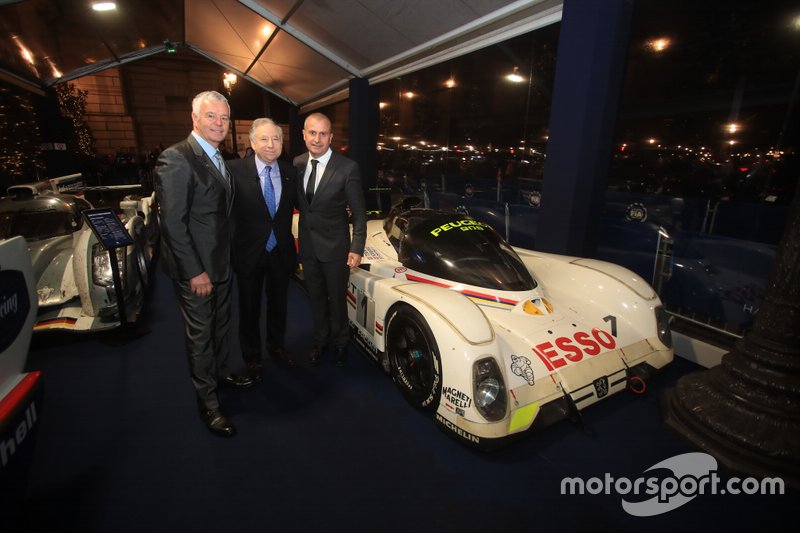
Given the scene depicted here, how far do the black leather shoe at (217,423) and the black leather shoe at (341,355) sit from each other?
3.07 ft

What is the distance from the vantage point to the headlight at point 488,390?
1938mm

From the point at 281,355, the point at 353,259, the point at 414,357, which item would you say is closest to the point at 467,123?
the point at 353,259

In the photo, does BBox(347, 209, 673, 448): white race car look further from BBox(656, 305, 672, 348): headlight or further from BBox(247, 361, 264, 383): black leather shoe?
BBox(247, 361, 264, 383): black leather shoe

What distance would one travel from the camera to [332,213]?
2.72 meters

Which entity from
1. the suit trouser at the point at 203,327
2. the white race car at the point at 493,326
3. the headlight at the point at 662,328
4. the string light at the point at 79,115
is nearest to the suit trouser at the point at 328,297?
the white race car at the point at 493,326

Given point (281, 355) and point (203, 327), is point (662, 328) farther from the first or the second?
point (203, 327)

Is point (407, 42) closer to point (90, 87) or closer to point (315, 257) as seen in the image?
point (315, 257)

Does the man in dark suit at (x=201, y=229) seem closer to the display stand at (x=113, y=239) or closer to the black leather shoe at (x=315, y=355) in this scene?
the black leather shoe at (x=315, y=355)

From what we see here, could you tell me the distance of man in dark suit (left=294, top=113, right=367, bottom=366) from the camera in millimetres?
2662

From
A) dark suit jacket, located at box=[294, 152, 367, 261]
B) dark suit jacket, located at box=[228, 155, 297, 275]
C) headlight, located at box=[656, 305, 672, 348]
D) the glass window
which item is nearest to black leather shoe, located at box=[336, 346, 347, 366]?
dark suit jacket, located at box=[294, 152, 367, 261]

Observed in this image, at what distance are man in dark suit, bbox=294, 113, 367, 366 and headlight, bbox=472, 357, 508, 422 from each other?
1.21 meters

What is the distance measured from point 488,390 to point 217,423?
1.59 metres

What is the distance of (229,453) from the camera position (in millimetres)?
2115

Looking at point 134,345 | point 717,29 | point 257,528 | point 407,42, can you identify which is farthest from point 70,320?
point 717,29
